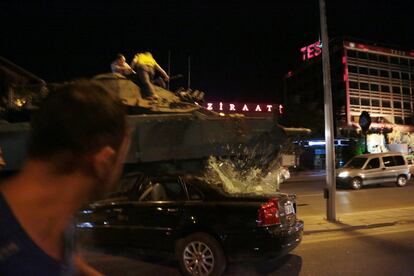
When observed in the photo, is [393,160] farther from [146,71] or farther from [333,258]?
[333,258]

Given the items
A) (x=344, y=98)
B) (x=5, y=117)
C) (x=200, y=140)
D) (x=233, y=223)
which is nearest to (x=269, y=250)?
(x=233, y=223)

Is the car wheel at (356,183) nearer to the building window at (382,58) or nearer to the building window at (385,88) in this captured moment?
the building window at (385,88)

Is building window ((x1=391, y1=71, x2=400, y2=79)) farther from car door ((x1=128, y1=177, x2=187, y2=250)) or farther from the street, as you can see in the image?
car door ((x1=128, y1=177, x2=187, y2=250))

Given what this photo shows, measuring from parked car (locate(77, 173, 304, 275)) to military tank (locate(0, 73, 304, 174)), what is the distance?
2.15m

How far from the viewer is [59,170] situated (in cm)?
139

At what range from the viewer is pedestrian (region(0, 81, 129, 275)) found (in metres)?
1.33

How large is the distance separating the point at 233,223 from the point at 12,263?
5.43 meters

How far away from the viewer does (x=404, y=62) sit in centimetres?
6931

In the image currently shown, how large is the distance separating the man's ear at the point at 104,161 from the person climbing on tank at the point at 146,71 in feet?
30.7

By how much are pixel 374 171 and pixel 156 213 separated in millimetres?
18157

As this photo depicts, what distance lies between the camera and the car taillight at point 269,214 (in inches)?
258

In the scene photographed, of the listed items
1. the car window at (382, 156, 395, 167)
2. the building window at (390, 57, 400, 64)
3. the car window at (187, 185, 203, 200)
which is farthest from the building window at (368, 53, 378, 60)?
the car window at (187, 185, 203, 200)

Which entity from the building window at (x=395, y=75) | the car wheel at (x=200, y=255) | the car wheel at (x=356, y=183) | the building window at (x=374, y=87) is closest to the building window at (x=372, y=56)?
the building window at (x=395, y=75)

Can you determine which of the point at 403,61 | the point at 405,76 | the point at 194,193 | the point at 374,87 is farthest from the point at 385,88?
the point at 194,193
